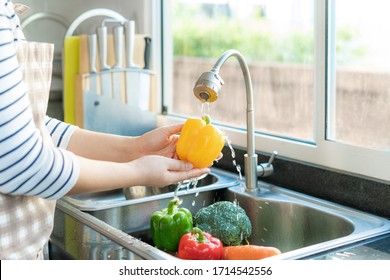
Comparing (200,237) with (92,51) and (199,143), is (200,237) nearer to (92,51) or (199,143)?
(199,143)

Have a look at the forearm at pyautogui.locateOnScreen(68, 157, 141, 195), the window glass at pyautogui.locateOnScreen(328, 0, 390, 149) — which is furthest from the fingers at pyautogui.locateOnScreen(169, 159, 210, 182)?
the window glass at pyautogui.locateOnScreen(328, 0, 390, 149)

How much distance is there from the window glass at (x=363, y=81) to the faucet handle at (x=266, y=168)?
161 mm

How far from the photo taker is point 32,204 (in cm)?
104

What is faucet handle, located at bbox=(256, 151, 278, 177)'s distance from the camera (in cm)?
160

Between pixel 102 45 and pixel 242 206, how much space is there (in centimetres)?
79

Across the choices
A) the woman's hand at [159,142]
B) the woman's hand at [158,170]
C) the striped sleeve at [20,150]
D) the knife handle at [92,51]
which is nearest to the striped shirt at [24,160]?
the striped sleeve at [20,150]

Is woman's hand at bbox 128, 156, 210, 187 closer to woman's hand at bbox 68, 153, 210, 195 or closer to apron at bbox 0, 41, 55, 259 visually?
woman's hand at bbox 68, 153, 210, 195

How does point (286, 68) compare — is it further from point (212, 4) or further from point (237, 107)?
point (212, 4)

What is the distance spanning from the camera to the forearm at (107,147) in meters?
1.27

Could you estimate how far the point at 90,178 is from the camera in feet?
3.26

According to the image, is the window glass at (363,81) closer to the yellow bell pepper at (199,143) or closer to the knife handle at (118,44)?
the yellow bell pepper at (199,143)

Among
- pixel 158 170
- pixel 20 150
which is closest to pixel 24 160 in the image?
pixel 20 150

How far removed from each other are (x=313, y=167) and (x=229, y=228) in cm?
28

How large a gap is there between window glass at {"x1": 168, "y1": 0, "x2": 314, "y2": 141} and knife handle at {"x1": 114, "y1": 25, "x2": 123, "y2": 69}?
26cm
